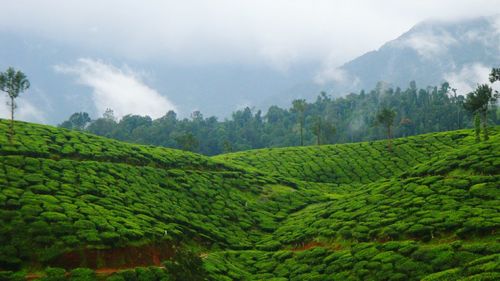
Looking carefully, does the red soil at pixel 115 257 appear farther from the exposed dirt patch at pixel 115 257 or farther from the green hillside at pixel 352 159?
the green hillside at pixel 352 159

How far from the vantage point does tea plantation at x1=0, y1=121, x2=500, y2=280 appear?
46312mm

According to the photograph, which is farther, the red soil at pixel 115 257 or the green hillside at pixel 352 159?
the green hillside at pixel 352 159

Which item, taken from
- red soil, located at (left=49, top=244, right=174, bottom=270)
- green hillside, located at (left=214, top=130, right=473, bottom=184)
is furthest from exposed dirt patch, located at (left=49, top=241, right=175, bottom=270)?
green hillside, located at (left=214, top=130, right=473, bottom=184)

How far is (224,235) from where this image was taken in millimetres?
66438

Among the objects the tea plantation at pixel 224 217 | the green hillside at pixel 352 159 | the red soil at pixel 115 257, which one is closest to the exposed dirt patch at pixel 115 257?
the red soil at pixel 115 257

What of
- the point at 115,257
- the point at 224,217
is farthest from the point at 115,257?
the point at 224,217

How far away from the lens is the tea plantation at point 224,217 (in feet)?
152

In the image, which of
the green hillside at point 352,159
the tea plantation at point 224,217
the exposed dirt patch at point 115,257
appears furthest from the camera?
the green hillside at point 352,159

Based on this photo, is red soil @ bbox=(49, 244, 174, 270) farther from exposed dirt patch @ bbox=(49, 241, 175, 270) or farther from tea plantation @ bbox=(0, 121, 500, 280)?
tea plantation @ bbox=(0, 121, 500, 280)

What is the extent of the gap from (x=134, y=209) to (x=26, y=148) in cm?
2038

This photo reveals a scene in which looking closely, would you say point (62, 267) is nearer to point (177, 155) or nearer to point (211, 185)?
point (211, 185)

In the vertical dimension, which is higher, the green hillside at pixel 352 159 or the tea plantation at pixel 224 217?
the green hillside at pixel 352 159

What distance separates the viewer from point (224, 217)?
2874 inches

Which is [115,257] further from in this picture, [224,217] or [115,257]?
[224,217]
